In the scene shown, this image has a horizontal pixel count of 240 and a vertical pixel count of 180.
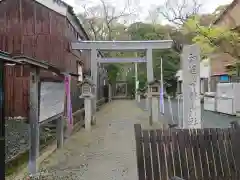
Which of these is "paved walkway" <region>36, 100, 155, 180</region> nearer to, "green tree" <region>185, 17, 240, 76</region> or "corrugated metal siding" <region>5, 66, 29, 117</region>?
"corrugated metal siding" <region>5, 66, 29, 117</region>

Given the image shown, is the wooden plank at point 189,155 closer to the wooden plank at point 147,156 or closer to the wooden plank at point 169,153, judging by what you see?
the wooden plank at point 169,153

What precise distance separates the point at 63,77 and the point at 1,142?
211 inches

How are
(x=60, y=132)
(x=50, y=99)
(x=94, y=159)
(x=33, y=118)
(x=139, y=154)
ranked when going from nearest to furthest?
1. (x=139, y=154)
2. (x=33, y=118)
3. (x=50, y=99)
4. (x=94, y=159)
5. (x=60, y=132)

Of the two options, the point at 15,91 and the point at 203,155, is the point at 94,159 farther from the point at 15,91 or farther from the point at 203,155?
the point at 15,91

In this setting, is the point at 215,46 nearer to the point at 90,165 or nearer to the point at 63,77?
the point at 63,77

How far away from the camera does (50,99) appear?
7.30 m

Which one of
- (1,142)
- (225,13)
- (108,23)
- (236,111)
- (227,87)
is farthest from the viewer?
(108,23)

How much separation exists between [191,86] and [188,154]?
3.02 meters

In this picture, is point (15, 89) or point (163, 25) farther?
point (163, 25)

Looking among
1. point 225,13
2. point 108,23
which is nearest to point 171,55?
point 108,23

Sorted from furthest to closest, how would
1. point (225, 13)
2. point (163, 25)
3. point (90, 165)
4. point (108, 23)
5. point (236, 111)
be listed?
point (163, 25)
point (108, 23)
point (225, 13)
point (236, 111)
point (90, 165)

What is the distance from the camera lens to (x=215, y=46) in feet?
44.2

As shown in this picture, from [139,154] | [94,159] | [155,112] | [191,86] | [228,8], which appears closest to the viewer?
[139,154]

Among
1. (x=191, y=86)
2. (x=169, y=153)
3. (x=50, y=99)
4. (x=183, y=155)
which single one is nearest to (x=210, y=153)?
(x=183, y=155)
